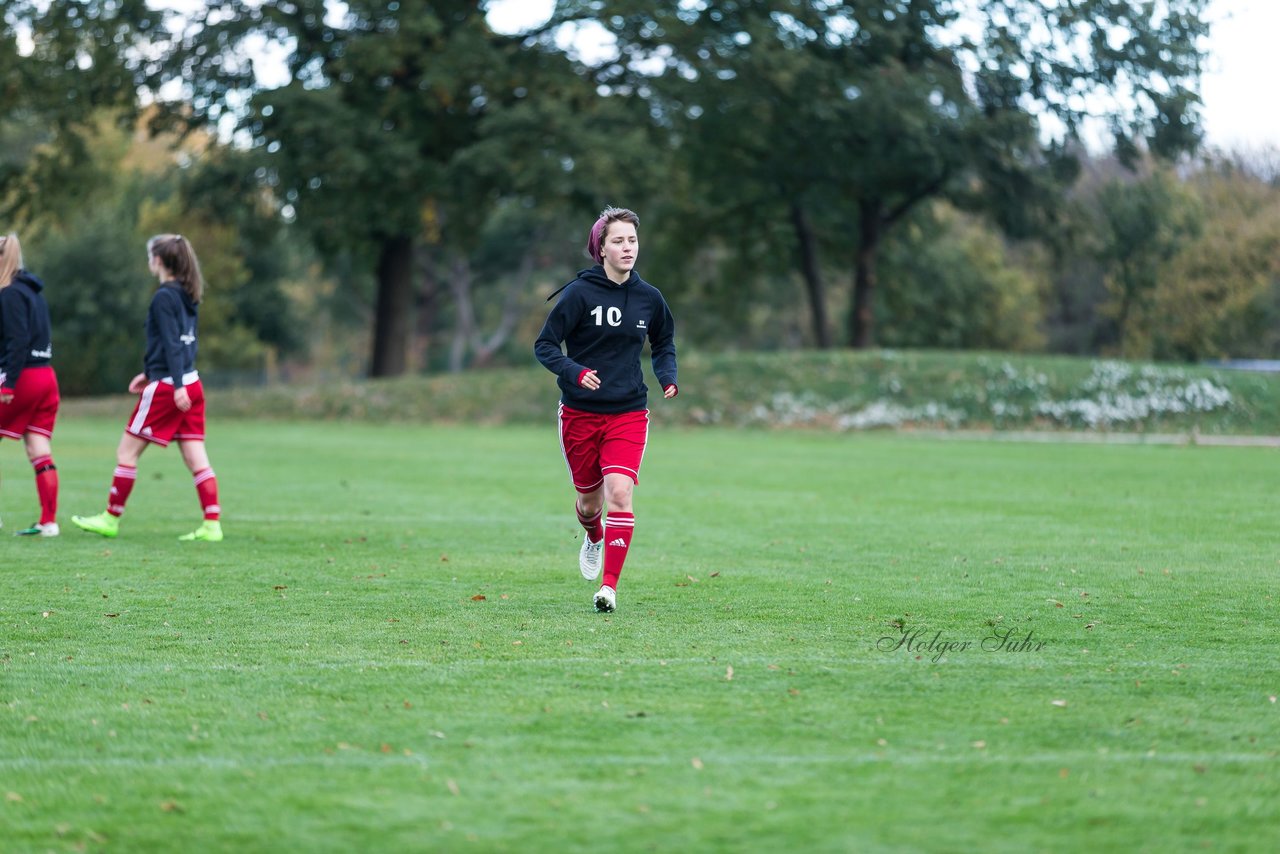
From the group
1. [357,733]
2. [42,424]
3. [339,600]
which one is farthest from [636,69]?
[357,733]

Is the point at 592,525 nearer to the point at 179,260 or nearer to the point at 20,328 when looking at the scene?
the point at 179,260

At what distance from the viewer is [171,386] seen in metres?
10.6

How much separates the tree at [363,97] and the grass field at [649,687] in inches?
881

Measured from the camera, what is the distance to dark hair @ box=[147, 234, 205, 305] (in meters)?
10.4

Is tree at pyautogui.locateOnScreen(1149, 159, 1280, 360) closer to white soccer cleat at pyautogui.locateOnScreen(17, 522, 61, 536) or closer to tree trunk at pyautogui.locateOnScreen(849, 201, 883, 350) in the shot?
tree trunk at pyautogui.locateOnScreen(849, 201, 883, 350)

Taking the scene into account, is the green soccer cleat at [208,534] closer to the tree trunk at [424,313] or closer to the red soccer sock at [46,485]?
the red soccer sock at [46,485]

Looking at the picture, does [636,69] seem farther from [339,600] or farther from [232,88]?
[339,600]

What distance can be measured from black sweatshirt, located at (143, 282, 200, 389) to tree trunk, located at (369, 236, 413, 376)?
1108 inches

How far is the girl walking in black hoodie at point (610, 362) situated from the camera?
7797 mm

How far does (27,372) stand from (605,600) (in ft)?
18.6

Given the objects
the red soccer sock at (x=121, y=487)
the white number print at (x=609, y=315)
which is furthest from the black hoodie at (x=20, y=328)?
the white number print at (x=609, y=315)

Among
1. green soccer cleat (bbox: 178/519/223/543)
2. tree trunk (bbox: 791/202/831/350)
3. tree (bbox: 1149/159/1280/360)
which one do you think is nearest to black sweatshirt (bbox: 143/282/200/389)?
green soccer cleat (bbox: 178/519/223/543)

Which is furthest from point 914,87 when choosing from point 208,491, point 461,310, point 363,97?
point 461,310

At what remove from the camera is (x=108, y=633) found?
273 inches
